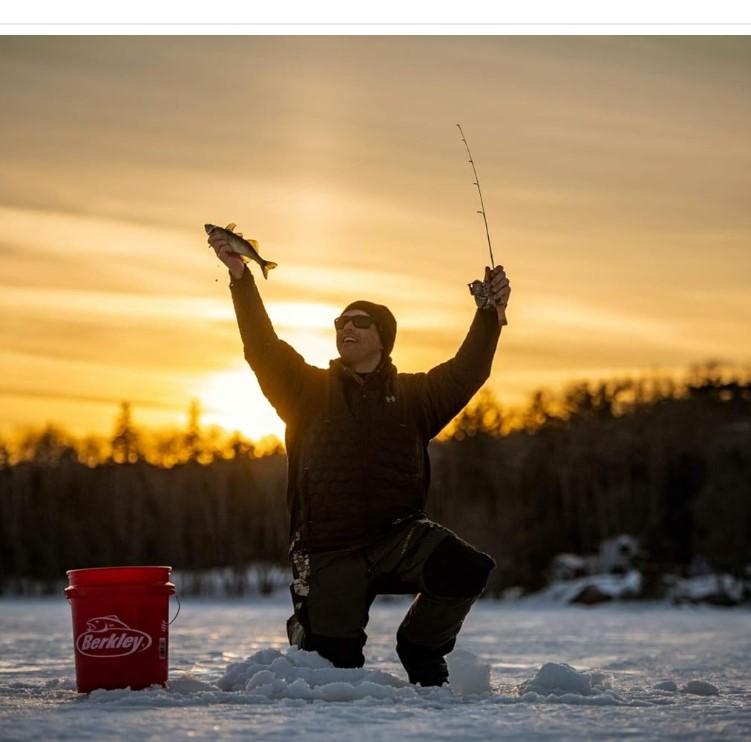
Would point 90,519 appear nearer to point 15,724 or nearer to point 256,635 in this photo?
point 256,635

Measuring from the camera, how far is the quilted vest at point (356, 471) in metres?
5.52

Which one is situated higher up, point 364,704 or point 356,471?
point 356,471

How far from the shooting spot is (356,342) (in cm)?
575

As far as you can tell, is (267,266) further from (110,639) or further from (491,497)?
(491,497)

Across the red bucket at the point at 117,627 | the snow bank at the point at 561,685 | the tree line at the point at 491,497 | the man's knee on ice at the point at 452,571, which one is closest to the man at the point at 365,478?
the man's knee on ice at the point at 452,571

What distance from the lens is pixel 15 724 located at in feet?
13.3

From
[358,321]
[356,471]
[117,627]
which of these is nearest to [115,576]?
[117,627]

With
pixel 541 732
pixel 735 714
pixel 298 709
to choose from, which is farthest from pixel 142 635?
pixel 735 714

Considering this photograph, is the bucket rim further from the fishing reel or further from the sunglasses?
the fishing reel

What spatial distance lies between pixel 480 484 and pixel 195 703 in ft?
93.9

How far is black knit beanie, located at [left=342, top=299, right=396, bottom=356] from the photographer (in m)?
5.82

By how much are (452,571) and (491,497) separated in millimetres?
27649

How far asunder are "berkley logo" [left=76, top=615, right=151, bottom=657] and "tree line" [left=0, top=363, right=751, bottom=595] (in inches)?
865

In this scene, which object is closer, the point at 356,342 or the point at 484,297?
the point at 484,297
